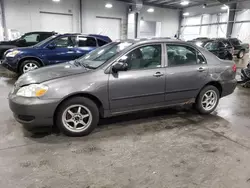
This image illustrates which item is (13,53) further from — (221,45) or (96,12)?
(96,12)

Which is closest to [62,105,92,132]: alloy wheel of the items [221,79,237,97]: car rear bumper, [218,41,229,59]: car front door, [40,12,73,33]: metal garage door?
[221,79,237,97]: car rear bumper

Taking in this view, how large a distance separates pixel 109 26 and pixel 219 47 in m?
9.25

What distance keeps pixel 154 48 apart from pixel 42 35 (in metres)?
8.15

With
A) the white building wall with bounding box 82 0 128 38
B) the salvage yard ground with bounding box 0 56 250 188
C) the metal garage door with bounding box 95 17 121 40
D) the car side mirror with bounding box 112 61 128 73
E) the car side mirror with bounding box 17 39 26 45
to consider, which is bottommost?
the salvage yard ground with bounding box 0 56 250 188

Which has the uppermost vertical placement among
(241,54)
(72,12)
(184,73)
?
(72,12)

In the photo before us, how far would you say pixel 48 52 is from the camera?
702 cm

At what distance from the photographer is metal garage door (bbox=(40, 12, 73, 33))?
48.5ft

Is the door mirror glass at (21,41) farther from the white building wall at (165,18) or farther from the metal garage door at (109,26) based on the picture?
the white building wall at (165,18)

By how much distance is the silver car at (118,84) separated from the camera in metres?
2.89

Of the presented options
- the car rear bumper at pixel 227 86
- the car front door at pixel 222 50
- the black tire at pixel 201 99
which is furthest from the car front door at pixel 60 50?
the car front door at pixel 222 50

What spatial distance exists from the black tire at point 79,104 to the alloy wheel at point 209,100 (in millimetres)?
2166

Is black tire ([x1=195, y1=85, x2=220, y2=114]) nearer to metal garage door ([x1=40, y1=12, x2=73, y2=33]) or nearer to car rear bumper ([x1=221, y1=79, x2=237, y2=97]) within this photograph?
car rear bumper ([x1=221, y1=79, x2=237, y2=97])

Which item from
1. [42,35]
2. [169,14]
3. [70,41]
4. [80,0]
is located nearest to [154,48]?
[70,41]

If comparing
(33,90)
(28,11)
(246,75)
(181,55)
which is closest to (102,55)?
(33,90)
